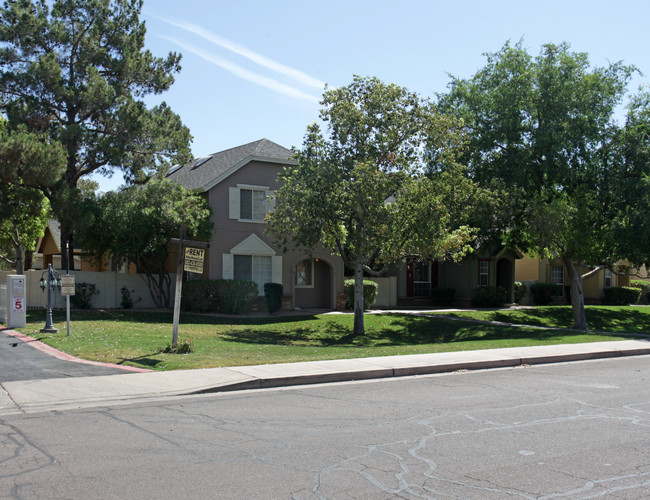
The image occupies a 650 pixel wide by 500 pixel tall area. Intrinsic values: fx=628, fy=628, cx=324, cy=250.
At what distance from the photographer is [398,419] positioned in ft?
27.0

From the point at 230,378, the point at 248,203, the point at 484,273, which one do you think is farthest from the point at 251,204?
the point at 230,378

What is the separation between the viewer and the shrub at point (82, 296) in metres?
24.4

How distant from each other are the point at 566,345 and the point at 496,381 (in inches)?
257

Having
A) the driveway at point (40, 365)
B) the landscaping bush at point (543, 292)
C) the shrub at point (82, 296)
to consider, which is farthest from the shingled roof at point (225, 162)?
the landscaping bush at point (543, 292)

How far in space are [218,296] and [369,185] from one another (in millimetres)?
8526

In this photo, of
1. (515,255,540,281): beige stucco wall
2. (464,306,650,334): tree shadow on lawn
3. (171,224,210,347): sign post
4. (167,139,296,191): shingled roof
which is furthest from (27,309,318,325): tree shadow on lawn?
(515,255,540,281): beige stucco wall

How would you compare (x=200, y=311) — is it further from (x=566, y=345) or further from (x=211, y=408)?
(x=211, y=408)

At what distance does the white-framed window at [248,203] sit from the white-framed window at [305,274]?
10.00 ft

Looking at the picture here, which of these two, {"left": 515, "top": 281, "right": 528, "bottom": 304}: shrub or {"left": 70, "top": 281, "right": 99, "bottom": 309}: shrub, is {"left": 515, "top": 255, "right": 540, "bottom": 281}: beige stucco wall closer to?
{"left": 515, "top": 281, "right": 528, "bottom": 304}: shrub

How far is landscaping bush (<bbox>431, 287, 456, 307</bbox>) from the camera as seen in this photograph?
3191 cm

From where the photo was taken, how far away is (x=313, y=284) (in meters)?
28.6

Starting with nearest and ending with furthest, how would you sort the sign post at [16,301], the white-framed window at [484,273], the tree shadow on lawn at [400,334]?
1. the sign post at [16,301]
2. the tree shadow on lawn at [400,334]
3. the white-framed window at [484,273]

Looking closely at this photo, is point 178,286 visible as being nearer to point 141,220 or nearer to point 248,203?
point 141,220

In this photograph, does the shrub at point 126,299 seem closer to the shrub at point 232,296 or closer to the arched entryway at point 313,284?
the shrub at point 232,296
